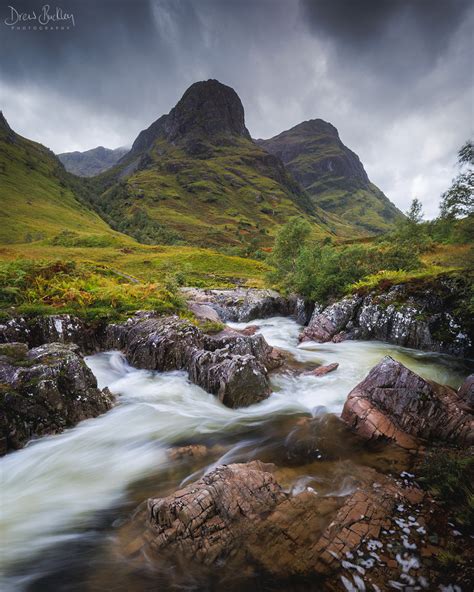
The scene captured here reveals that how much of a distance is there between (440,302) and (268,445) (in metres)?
12.9

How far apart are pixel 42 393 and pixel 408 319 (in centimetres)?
1715

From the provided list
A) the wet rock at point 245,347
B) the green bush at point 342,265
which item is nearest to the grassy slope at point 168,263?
the green bush at point 342,265

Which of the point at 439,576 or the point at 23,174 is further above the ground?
the point at 23,174

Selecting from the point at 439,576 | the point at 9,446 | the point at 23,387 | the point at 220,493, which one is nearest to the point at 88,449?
the point at 9,446

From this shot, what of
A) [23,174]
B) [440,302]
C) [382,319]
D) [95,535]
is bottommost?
[95,535]

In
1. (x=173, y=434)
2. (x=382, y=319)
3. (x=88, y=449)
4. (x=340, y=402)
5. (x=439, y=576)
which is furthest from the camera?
(x=382, y=319)

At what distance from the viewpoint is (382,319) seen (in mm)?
17906

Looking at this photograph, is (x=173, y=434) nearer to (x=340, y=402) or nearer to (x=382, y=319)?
(x=340, y=402)

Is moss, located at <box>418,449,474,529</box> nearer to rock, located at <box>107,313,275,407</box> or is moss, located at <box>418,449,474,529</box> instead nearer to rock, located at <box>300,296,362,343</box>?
rock, located at <box>107,313,275,407</box>

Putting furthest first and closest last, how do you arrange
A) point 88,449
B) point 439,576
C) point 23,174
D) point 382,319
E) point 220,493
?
point 23,174 → point 382,319 → point 88,449 → point 220,493 → point 439,576

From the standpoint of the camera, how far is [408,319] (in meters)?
16.7

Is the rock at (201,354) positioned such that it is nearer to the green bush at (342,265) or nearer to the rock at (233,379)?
the rock at (233,379)

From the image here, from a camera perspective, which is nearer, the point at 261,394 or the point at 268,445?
the point at 268,445

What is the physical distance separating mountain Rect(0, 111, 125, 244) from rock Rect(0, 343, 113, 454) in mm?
67069
